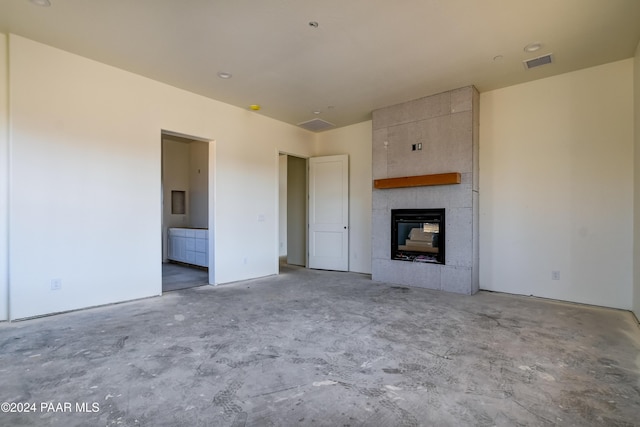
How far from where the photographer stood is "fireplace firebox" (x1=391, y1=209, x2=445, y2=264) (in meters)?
4.72

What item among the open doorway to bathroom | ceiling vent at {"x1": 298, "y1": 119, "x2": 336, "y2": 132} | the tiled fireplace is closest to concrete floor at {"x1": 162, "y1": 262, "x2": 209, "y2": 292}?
the open doorway to bathroom

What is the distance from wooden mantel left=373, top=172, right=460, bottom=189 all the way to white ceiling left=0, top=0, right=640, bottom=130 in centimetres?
125

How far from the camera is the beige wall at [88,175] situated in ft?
10.8

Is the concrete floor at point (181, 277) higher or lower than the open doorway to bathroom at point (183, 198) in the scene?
lower

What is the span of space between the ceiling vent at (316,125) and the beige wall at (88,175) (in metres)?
1.68

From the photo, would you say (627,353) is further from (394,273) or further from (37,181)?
(37,181)

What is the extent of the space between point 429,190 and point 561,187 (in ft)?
5.32

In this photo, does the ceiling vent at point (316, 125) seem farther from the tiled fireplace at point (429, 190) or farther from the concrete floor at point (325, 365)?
the concrete floor at point (325, 365)

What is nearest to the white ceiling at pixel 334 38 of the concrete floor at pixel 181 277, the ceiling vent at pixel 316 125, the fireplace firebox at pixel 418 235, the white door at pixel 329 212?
the ceiling vent at pixel 316 125

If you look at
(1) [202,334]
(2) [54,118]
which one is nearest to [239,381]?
(1) [202,334]

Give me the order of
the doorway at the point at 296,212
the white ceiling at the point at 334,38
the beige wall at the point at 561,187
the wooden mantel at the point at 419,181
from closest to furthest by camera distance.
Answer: the white ceiling at the point at 334,38, the beige wall at the point at 561,187, the wooden mantel at the point at 419,181, the doorway at the point at 296,212

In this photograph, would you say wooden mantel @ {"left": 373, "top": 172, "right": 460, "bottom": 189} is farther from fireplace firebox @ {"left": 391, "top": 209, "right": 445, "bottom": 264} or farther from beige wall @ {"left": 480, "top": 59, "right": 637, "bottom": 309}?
beige wall @ {"left": 480, "top": 59, "right": 637, "bottom": 309}

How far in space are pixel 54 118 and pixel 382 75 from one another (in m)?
3.80

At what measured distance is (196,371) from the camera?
2.20 metres
